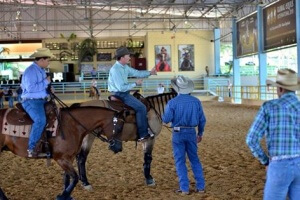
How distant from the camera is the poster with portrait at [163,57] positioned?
3956 cm

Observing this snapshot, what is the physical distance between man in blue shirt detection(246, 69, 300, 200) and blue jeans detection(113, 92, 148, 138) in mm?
3680

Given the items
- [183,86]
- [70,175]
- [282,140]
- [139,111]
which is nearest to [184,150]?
[183,86]

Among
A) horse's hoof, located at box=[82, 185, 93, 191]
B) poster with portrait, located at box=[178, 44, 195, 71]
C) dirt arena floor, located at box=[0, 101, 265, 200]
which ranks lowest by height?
dirt arena floor, located at box=[0, 101, 265, 200]

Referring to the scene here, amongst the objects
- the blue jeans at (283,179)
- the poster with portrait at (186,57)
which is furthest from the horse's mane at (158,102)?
the poster with portrait at (186,57)

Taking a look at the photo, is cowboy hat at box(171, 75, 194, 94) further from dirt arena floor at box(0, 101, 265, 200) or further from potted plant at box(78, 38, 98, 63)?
potted plant at box(78, 38, 98, 63)

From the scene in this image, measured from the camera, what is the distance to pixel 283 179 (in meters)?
3.12

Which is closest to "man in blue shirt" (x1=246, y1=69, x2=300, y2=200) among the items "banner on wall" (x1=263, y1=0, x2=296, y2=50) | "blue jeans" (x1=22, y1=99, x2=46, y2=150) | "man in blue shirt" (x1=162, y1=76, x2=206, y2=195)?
"man in blue shirt" (x1=162, y1=76, x2=206, y2=195)

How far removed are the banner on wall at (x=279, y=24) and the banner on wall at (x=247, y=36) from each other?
5.65 ft

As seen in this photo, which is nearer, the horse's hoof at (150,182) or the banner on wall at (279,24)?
the horse's hoof at (150,182)

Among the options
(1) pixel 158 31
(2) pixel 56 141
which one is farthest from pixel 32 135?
(1) pixel 158 31

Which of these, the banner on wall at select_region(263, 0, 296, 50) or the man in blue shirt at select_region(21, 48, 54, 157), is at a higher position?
the banner on wall at select_region(263, 0, 296, 50)

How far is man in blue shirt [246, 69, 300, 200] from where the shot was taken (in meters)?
3.14

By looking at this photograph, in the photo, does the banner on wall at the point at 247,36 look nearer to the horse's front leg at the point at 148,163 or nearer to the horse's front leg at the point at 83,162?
the horse's front leg at the point at 148,163

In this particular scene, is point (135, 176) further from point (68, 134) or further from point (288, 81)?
point (288, 81)
